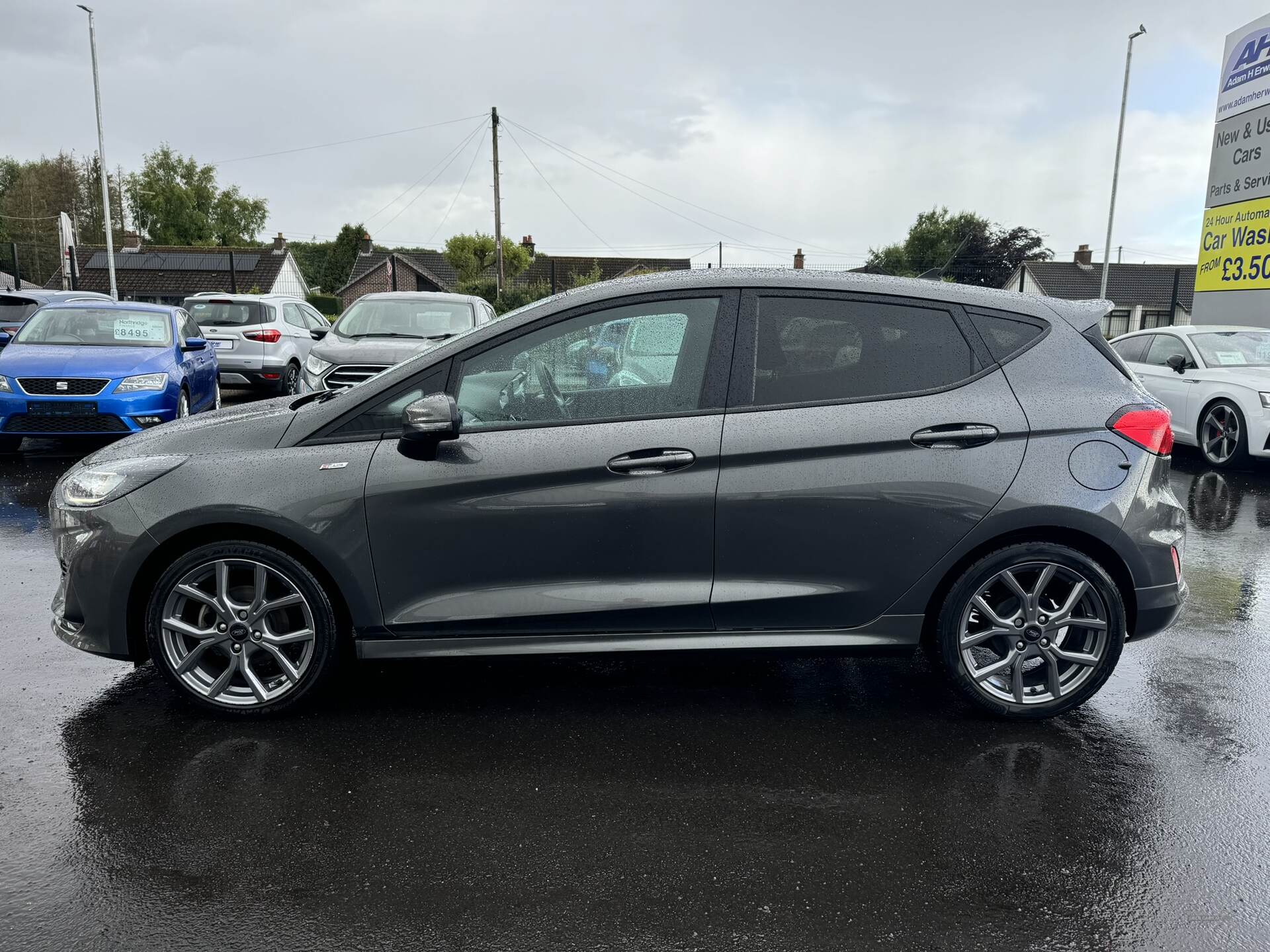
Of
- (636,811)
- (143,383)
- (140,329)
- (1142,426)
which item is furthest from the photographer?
(140,329)

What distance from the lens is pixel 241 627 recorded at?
379cm

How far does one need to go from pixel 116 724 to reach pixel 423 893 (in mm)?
1839

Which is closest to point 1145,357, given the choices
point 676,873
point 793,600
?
point 793,600

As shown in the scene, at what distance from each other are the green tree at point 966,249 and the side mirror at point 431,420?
44653mm

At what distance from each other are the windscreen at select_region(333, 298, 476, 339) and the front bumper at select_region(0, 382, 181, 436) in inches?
99.9

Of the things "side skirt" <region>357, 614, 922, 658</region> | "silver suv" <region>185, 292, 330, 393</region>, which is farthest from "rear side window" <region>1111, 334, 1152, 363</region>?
"silver suv" <region>185, 292, 330, 393</region>

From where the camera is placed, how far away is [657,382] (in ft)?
12.4

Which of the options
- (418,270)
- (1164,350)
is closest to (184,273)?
(418,270)

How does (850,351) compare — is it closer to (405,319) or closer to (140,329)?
(405,319)

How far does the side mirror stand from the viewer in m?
3.61

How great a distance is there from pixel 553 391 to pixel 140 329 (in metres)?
9.27

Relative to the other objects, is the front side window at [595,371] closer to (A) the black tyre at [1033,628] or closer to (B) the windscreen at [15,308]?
(A) the black tyre at [1033,628]

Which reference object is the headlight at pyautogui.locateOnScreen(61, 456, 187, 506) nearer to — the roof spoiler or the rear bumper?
the roof spoiler

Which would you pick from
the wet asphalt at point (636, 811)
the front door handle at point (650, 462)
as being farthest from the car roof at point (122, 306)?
the front door handle at point (650, 462)
